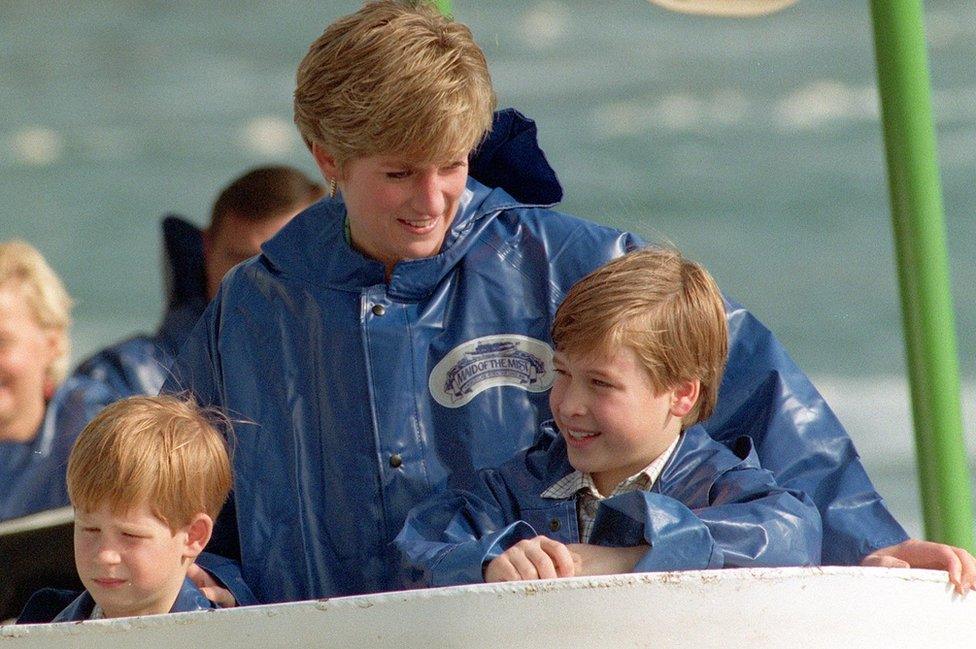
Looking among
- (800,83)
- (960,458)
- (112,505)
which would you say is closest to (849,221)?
(800,83)

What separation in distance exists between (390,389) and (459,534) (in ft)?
0.75

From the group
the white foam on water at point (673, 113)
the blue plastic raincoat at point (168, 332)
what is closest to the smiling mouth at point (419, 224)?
the blue plastic raincoat at point (168, 332)

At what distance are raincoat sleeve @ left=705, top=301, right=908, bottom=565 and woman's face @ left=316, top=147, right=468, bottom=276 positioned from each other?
0.34 m

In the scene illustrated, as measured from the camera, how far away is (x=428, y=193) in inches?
67.5

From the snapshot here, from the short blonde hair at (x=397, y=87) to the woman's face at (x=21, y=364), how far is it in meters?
1.51

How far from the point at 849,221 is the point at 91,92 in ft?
14.7

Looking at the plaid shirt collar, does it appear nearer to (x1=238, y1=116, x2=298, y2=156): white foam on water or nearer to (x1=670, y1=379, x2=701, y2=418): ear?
(x1=670, y1=379, x2=701, y2=418): ear

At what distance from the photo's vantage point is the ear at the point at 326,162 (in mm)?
1796

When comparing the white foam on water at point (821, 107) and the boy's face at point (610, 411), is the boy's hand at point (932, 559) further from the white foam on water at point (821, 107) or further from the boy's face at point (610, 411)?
the white foam on water at point (821, 107)

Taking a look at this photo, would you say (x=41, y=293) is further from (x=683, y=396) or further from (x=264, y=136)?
(x=264, y=136)

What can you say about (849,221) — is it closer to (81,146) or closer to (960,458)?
(81,146)

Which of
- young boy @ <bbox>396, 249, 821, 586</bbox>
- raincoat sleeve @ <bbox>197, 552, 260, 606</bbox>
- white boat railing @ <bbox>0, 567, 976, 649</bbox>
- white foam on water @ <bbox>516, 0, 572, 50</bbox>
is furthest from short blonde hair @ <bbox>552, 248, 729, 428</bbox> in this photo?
white foam on water @ <bbox>516, 0, 572, 50</bbox>

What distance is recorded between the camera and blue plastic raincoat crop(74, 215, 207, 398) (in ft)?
11.3

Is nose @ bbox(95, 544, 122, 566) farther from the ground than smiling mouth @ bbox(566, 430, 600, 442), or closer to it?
closer to it
